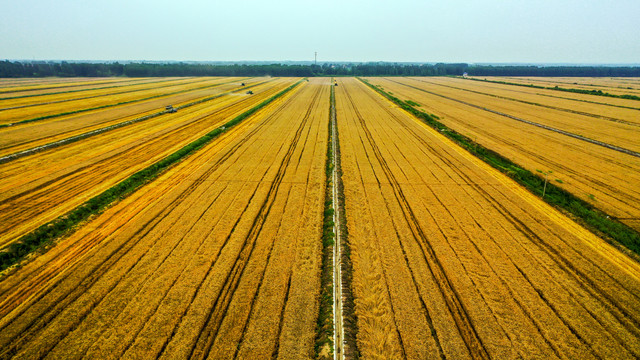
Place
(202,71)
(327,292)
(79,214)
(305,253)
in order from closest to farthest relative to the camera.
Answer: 1. (327,292)
2. (305,253)
3. (79,214)
4. (202,71)

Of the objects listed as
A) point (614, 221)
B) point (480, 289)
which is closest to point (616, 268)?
point (614, 221)

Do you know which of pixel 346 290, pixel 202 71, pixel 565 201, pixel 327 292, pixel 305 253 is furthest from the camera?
pixel 202 71

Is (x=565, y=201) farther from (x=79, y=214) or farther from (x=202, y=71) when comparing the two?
(x=202, y=71)

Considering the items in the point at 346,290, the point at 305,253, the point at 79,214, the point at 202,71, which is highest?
the point at 202,71

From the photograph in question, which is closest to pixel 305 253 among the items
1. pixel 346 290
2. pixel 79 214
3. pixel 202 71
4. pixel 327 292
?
pixel 327 292

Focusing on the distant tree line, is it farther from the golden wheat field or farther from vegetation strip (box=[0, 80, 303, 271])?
vegetation strip (box=[0, 80, 303, 271])

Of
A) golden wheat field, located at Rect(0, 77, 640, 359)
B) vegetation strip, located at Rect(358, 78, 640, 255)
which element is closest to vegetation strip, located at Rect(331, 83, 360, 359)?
golden wheat field, located at Rect(0, 77, 640, 359)

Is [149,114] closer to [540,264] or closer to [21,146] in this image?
[21,146]
